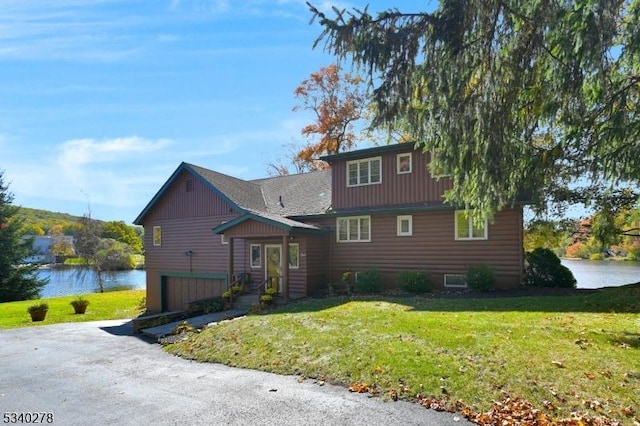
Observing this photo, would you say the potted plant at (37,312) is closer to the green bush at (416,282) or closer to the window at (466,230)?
the green bush at (416,282)

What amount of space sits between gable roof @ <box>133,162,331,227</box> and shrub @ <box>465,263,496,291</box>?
7.06 metres

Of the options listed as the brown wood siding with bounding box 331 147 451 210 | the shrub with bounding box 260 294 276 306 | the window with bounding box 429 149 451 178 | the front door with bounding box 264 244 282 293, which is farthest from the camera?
the front door with bounding box 264 244 282 293

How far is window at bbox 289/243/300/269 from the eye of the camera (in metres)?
16.9

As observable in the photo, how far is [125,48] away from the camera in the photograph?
11555mm

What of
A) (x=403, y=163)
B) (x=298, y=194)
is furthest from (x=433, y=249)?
(x=298, y=194)

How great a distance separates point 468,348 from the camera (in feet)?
22.7

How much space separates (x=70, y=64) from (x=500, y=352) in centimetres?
1477

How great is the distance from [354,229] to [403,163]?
3.52m

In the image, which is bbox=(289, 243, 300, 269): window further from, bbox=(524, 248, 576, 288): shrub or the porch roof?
bbox=(524, 248, 576, 288): shrub

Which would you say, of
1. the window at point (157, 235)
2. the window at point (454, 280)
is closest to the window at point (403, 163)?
the window at point (454, 280)

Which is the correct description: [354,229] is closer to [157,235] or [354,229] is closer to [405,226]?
[405,226]

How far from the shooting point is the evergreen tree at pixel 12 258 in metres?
29.8

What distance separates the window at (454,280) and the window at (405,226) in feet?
7.21

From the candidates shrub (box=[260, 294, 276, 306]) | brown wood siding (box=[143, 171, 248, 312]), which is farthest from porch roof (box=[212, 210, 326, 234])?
shrub (box=[260, 294, 276, 306])
